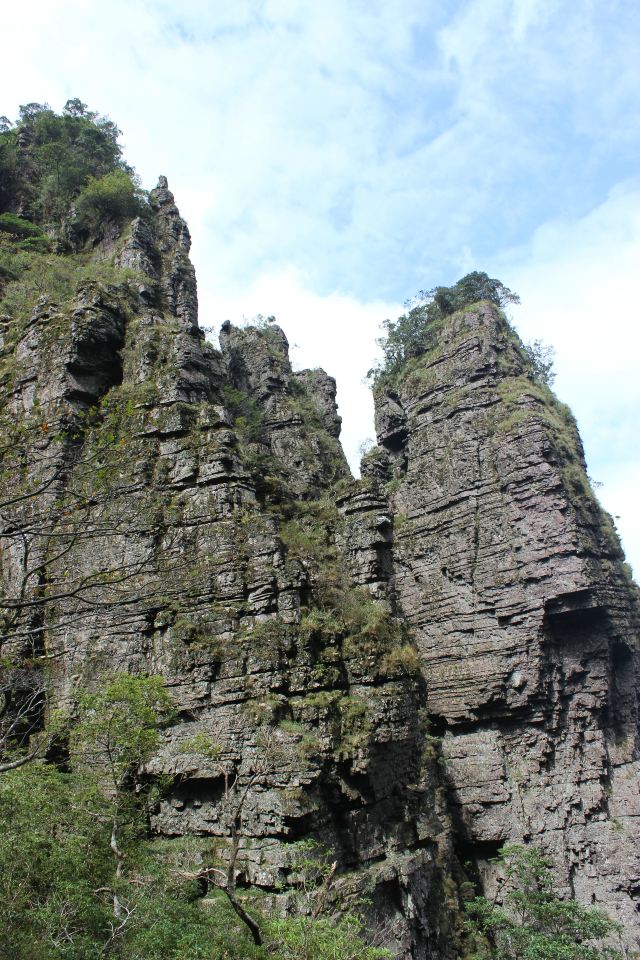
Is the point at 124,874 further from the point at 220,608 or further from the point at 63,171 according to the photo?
the point at 63,171

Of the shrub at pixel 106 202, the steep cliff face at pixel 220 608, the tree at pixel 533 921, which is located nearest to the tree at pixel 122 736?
the steep cliff face at pixel 220 608

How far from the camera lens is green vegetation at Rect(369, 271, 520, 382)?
3716 cm

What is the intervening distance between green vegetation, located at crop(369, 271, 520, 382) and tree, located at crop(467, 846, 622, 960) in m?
25.3

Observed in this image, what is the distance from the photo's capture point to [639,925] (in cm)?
2233

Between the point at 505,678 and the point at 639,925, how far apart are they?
910 cm

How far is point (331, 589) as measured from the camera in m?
16.9

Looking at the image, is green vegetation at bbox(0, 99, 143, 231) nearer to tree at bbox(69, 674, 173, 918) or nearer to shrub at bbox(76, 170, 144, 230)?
shrub at bbox(76, 170, 144, 230)

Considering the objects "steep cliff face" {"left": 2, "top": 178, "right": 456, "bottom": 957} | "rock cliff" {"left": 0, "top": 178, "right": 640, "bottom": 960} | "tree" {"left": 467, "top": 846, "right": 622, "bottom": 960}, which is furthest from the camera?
"tree" {"left": 467, "top": 846, "right": 622, "bottom": 960}

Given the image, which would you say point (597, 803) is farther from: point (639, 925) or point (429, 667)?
point (429, 667)

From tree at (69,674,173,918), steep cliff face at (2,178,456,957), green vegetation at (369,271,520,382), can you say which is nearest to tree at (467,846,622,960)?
steep cliff face at (2,178,456,957)

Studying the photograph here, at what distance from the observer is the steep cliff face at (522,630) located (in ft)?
77.8

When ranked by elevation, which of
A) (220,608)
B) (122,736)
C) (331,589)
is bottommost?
(122,736)

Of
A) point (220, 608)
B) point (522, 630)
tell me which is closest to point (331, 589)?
point (220, 608)

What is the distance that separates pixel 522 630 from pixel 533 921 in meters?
9.97
